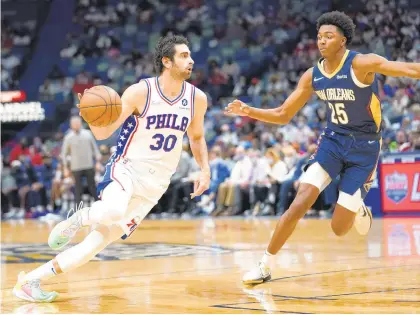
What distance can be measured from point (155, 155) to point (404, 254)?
3.42 metres

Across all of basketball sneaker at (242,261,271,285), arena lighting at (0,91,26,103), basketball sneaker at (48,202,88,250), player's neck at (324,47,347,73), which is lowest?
basketball sneaker at (242,261,271,285)

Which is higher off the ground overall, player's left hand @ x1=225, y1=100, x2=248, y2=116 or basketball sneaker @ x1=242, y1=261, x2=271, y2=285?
player's left hand @ x1=225, y1=100, x2=248, y2=116

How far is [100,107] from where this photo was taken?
18.9ft

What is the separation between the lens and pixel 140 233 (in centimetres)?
1285

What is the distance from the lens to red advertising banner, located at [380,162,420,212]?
48.3ft

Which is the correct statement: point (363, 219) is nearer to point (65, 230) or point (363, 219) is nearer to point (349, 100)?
point (349, 100)

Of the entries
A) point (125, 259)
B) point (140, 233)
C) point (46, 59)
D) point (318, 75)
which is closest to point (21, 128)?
point (46, 59)

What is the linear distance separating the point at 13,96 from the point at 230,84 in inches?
314

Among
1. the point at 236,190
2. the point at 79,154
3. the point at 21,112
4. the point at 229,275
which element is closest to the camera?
the point at 229,275

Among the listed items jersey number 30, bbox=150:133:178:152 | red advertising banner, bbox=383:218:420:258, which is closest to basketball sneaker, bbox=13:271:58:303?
jersey number 30, bbox=150:133:178:152

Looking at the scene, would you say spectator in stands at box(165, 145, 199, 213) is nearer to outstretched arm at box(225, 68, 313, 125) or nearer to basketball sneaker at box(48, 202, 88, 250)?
outstretched arm at box(225, 68, 313, 125)

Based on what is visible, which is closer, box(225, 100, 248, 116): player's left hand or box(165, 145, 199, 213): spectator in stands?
box(225, 100, 248, 116): player's left hand

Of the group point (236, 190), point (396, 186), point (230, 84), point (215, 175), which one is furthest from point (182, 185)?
point (396, 186)

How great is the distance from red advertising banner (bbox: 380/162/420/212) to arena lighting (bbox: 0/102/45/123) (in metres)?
14.1
